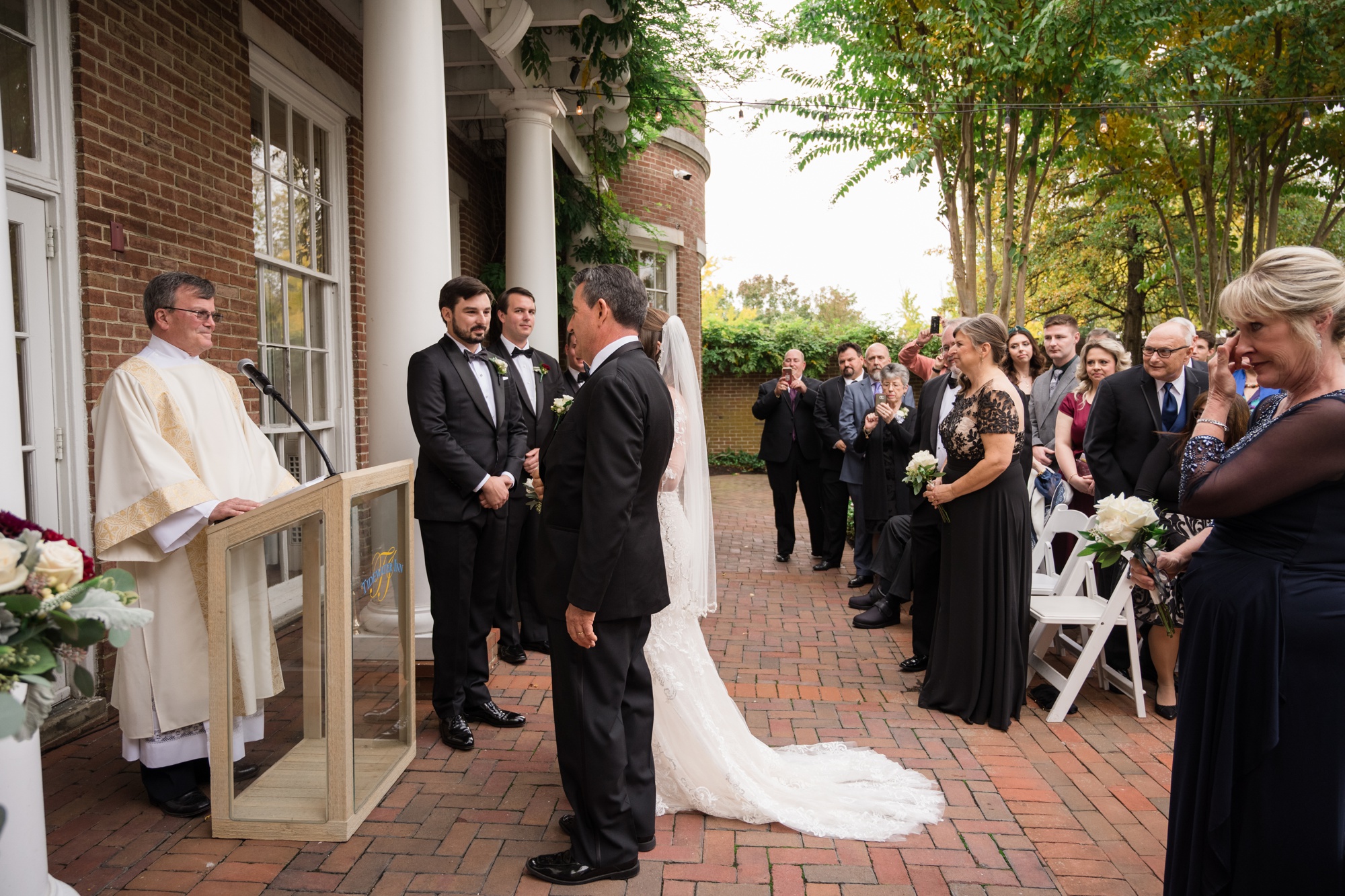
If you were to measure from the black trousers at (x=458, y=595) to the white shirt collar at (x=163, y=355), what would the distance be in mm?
1242

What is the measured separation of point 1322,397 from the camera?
215cm

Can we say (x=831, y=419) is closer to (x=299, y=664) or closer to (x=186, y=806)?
(x=299, y=664)

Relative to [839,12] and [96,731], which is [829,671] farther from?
[839,12]

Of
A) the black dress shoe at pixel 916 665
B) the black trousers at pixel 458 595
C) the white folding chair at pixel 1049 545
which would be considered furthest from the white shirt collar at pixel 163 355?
the white folding chair at pixel 1049 545

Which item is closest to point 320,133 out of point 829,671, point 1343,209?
point 829,671

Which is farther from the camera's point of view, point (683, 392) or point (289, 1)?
point (289, 1)

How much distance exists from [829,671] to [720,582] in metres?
2.71

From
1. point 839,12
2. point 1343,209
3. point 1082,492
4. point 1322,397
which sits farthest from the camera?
point 1343,209

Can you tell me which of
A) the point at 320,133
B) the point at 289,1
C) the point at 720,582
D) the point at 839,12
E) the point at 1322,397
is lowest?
the point at 720,582

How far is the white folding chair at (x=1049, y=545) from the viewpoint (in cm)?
525

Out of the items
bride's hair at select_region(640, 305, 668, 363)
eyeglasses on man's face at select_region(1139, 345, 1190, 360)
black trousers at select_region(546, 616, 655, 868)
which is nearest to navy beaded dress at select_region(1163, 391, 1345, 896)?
black trousers at select_region(546, 616, 655, 868)

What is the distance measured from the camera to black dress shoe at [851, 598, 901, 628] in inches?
256

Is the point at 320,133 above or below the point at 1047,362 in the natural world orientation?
above

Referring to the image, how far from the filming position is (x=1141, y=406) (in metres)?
4.99
